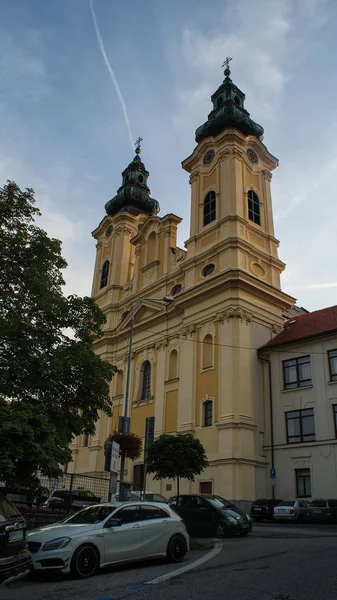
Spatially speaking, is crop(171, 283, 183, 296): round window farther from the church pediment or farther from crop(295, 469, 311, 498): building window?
crop(295, 469, 311, 498): building window

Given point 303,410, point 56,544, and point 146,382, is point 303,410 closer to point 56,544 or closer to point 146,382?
point 146,382

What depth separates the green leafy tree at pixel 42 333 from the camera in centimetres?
1467

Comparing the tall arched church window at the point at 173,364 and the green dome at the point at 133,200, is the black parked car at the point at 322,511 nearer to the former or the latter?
the tall arched church window at the point at 173,364

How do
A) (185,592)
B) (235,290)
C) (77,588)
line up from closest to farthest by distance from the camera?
(185,592) < (77,588) < (235,290)

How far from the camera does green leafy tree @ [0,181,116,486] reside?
14.7m

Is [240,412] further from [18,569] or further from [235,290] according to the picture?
[18,569]

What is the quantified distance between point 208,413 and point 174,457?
9.90m

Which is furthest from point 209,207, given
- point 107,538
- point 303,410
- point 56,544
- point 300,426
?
point 56,544

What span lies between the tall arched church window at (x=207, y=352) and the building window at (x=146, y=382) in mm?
6903

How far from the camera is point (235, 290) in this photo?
32.1m

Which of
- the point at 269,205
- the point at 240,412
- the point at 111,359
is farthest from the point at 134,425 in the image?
the point at 269,205

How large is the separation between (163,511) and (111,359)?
32.0 metres

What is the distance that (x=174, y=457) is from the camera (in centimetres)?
2156

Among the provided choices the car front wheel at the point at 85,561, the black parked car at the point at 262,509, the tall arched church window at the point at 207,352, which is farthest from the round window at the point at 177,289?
the car front wheel at the point at 85,561
